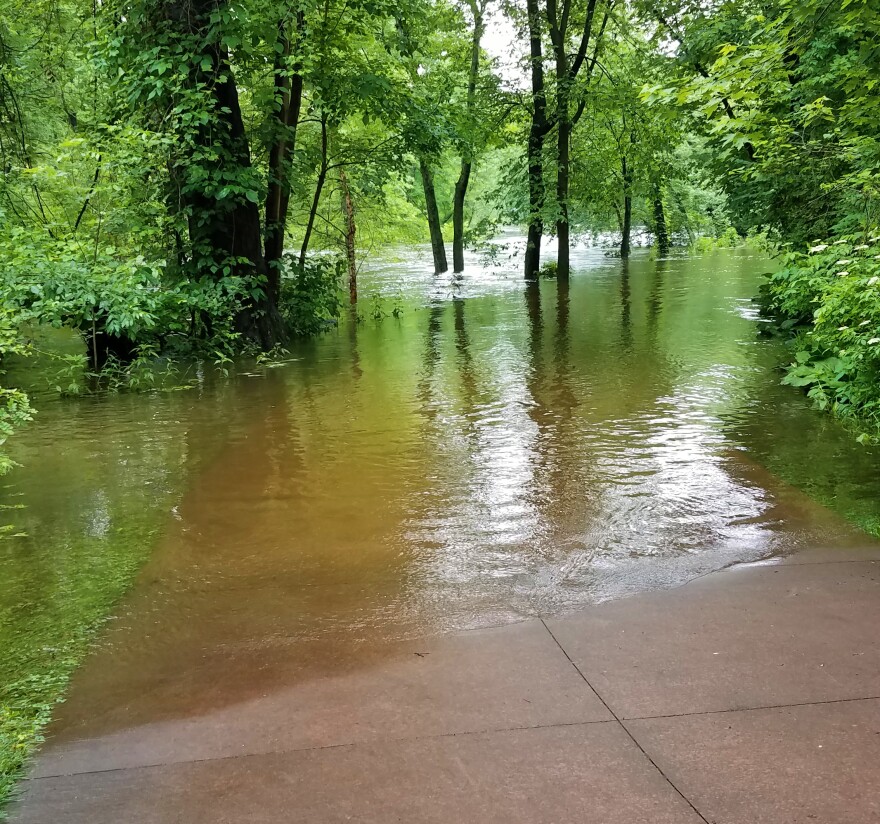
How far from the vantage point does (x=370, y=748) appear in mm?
2959

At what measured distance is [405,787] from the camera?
2.71 meters

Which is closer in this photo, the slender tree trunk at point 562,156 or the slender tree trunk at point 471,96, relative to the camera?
the slender tree trunk at point 562,156

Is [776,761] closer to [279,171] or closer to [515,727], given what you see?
[515,727]

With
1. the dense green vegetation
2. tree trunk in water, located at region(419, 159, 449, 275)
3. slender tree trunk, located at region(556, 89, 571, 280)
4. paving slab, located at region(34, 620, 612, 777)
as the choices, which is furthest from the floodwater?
tree trunk in water, located at region(419, 159, 449, 275)

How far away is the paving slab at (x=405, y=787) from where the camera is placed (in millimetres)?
2572

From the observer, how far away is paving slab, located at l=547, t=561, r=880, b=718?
3.23 meters

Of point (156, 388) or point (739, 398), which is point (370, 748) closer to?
point (739, 398)

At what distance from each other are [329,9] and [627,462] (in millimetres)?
11237

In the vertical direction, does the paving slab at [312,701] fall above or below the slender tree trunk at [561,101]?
below

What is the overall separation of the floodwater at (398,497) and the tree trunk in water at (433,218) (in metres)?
14.1

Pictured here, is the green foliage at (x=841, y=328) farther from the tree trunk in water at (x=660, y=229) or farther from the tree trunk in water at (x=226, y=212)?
the tree trunk in water at (x=660, y=229)

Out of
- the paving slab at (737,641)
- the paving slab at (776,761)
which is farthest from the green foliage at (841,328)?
the paving slab at (776,761)

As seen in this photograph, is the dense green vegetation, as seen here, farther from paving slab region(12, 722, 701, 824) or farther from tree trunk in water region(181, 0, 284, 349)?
paving slab region(12, 722, 701, 824)

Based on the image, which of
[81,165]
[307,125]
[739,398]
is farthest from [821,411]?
[307,125]
